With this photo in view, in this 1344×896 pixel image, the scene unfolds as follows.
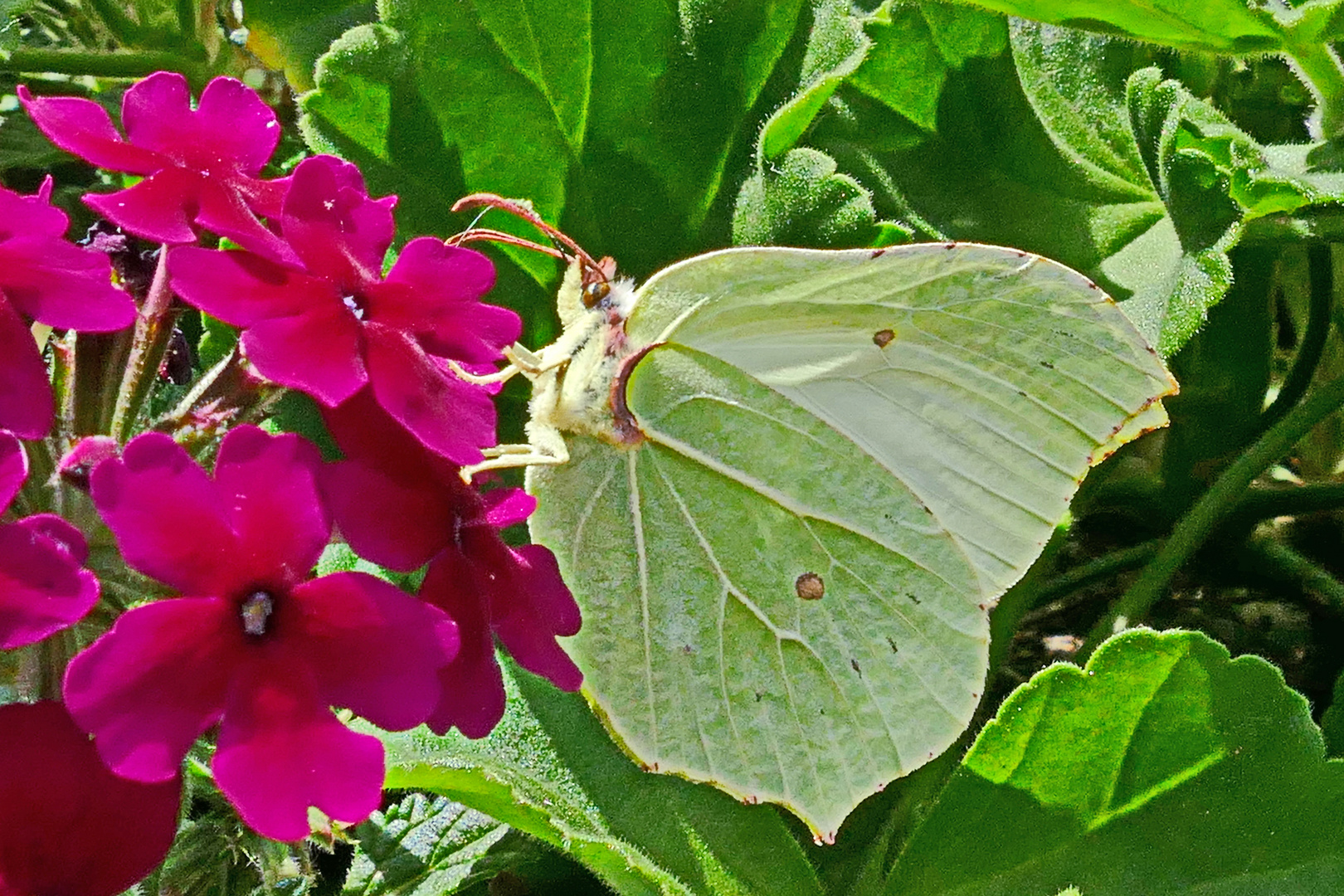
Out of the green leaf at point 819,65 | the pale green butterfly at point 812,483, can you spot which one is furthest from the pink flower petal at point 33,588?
the green leaf at point 819,65

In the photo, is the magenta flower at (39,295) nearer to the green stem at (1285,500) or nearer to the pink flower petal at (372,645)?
the pink flower petal at (372,645)

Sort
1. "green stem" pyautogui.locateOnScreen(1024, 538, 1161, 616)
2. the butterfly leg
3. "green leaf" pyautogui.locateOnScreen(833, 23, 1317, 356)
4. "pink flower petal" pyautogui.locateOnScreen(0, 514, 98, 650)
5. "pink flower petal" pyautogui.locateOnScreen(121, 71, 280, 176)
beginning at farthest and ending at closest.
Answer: "green stem" pyautogui.locateOnScreen(1024, 538, 1161, 616)
"green leaf" pyautogui.locateOnScreen(833, 23, 1317, 356)
the butterfly leg
"pink flower petal" pyautogui.locateOnScreen(121, 71, 280, 176)
"pink flower petal" pyautogui.locateOnScreen(0, 514, 98, 650)

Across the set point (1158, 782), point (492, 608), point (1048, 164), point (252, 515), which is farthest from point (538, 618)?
point (1048, 164)

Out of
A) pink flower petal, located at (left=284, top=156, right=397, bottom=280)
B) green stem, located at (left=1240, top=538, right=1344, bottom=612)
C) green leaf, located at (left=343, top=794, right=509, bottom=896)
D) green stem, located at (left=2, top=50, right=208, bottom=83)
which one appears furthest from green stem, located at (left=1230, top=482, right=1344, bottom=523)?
green stem, located at (left=2, top=50, right=208, bottom=83)

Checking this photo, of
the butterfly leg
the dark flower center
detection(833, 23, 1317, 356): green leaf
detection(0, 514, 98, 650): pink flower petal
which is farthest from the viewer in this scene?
detection(833, 23, 1317, 356): green leaf

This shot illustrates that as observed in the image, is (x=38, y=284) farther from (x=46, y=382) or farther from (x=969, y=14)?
(x=969, y=14)

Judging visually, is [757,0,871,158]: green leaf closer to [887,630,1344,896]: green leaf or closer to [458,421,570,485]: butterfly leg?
[458,421,570,485]: butterfly leg

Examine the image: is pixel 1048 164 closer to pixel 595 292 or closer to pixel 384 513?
pixel 595 292
